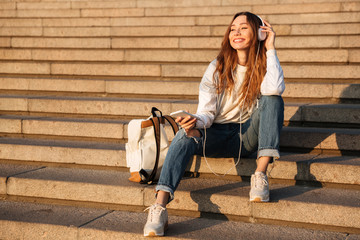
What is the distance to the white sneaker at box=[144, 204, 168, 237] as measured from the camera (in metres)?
3.22

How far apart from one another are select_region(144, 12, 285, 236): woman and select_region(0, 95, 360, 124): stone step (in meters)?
0.96

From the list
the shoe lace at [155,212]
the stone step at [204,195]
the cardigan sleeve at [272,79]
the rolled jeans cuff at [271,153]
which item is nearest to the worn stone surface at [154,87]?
the stone step at [204,195]

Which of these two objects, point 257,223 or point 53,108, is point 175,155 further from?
point 53,108

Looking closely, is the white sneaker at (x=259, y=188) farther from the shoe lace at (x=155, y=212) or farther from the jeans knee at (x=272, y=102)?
the shoe lace at (x=155, y=212)

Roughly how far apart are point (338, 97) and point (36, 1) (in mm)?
6447

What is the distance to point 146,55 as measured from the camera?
6.57m

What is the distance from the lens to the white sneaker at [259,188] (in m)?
3.39

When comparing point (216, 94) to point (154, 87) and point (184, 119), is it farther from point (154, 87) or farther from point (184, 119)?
point (154, 87)

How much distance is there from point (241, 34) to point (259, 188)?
1.22 meters

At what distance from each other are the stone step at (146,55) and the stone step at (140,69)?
128mm

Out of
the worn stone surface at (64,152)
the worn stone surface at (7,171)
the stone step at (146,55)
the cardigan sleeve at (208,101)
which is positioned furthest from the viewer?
the stone step at (146,55)

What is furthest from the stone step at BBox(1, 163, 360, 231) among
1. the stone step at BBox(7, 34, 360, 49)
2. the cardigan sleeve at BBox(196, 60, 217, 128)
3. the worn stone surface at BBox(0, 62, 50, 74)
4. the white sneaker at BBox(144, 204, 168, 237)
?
the stone step at BBox(7, 34, 360, 49)

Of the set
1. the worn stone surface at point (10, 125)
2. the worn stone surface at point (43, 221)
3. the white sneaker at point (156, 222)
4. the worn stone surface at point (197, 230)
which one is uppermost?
the worn stone surface at point (10, 125)

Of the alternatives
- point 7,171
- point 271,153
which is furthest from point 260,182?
point 7,171
